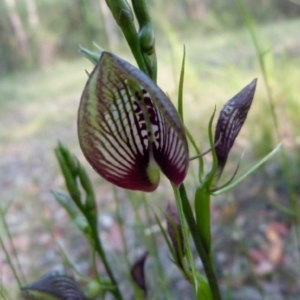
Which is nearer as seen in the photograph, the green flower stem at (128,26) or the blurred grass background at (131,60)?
the green flower stem at (128,26)

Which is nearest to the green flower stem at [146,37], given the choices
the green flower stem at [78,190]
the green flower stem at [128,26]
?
the green flower stem at [128,26]

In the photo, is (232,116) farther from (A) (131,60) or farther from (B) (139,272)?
(A) (131,60)

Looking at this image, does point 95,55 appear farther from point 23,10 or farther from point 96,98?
point 23,10

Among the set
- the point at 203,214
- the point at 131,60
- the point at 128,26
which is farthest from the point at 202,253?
the point at 131,60

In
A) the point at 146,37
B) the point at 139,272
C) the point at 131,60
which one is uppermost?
the point at 131,60

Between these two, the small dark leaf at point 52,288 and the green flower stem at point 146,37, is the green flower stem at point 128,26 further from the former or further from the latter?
the small dark leaf at point 52,288

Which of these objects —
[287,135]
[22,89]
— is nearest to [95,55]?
[287,135]
